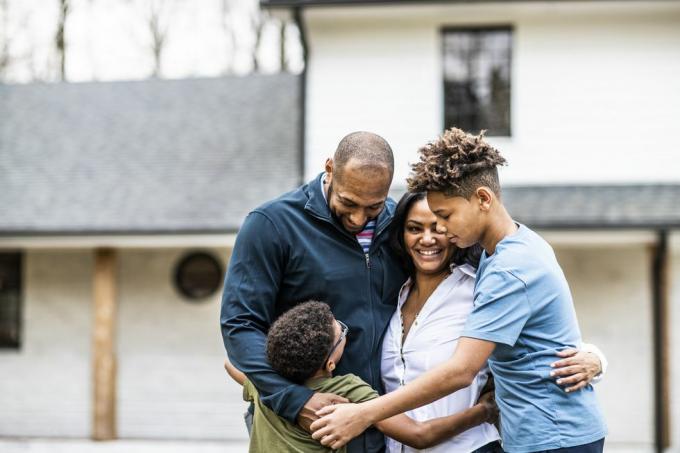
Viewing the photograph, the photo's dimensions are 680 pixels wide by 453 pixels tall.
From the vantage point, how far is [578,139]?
9.71m

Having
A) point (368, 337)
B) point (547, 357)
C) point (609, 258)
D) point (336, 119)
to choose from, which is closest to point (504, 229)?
point (547, 357)

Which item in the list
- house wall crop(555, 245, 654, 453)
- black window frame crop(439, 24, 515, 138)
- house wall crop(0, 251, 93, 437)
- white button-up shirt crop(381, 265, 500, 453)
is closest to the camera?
white button-up shirt crop(381, 265, 500, 453)

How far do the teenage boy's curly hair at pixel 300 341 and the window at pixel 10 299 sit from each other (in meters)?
9.90

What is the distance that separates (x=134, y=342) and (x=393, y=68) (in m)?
5.49

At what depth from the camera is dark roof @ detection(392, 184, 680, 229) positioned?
8.79 metres

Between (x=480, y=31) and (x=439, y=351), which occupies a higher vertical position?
(x=480, y=31)

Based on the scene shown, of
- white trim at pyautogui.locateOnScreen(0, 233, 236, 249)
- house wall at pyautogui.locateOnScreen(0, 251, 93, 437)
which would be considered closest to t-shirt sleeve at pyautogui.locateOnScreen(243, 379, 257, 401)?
white trim at pyautogui.locateOnScreen(0, 233, 236, 249)

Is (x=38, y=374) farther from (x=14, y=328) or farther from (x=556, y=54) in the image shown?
(x=556, y=54)

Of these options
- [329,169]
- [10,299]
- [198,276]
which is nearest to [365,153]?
[329,169]

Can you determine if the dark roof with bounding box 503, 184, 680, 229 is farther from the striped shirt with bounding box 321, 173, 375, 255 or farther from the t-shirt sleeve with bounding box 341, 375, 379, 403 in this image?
the t-shirt sleeve with bounding box 341, 375, 379, 403

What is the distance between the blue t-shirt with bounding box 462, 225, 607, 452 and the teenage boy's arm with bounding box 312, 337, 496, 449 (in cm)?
7

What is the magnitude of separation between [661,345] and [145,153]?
7.87 meters

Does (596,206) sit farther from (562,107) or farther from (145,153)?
(145,153)

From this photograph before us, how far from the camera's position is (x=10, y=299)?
38.6 feet
